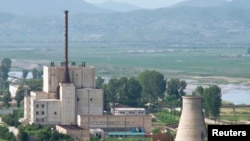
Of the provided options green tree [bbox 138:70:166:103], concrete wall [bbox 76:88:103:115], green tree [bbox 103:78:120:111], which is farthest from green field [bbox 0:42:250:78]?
concrete wall [bbox 76:88:103:115]

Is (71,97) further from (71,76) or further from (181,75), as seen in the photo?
(181,75)

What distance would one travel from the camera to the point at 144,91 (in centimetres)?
6272

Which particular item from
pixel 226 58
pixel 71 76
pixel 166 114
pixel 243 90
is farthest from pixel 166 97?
pixel 226 58

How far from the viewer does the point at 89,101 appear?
47.7m

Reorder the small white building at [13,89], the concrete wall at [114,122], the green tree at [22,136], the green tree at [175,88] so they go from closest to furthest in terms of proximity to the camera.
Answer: the green tree at [22,136], the concrete wall at [114,122], the green tree at [175,88], the small white building at [13,89]

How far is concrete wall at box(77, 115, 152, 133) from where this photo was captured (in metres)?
45.3

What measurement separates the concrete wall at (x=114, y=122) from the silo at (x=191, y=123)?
14861 mm

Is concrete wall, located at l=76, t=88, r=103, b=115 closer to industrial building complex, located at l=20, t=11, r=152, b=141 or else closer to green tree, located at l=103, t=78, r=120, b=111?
industrial building complex, located at l=20, t=11, r=152, b=141

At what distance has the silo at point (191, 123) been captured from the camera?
3000cm

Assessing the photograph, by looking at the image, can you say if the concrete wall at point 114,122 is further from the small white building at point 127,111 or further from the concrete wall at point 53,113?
the small white building at point 127,111

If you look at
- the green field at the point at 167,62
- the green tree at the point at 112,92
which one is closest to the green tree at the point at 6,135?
the green tree at the point at 112,92

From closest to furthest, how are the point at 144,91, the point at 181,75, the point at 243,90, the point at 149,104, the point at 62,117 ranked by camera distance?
the point at 62,117, the point at 149,104, the point at 144,91, the point at 243,90, the point at 181,75

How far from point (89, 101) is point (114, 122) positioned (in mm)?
2396

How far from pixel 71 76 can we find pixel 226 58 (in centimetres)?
9009
